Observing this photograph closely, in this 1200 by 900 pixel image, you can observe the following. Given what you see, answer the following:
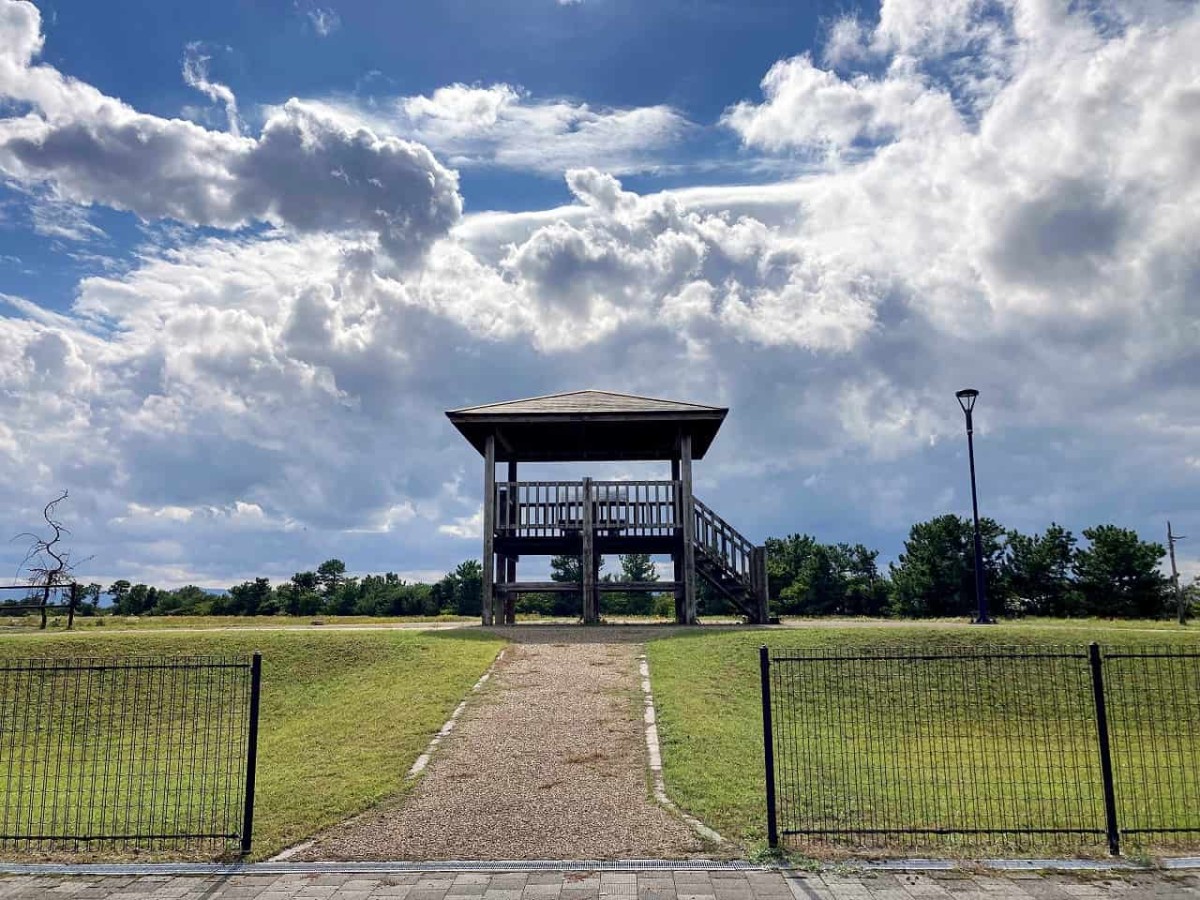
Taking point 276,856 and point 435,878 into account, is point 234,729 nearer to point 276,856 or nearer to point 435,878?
point 276,856

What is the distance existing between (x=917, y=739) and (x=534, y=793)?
5095mm

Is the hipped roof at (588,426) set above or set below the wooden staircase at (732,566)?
above

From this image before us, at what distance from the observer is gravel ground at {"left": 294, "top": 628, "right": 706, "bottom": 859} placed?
743cm

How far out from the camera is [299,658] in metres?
16.2

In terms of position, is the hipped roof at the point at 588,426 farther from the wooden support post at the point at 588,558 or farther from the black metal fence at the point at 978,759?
the black metal fence at the point at 978,759

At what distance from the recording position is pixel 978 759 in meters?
10.7

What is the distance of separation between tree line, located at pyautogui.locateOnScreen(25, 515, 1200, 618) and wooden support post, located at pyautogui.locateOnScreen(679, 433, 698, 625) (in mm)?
11197

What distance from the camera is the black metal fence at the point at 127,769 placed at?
7887 millimetres

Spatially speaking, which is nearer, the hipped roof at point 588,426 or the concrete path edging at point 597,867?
the concrete path edging at point 597,867


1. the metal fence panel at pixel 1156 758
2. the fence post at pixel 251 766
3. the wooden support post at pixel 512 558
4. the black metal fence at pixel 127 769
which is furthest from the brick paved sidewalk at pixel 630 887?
the wooden support post at pixel 512 558

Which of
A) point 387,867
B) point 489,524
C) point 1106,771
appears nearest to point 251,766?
point 387,867

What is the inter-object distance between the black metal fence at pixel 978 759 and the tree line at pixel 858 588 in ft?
66.7

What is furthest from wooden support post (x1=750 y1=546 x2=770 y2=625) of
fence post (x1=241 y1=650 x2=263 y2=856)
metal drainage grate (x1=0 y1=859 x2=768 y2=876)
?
fence post (x1=241 y1=650 x2=263 y2=856)

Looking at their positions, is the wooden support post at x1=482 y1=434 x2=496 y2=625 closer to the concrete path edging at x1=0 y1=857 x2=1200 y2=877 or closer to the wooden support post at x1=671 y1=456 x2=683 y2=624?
the wooden support post at x1=671 y1=456 x2=683 y2=624
